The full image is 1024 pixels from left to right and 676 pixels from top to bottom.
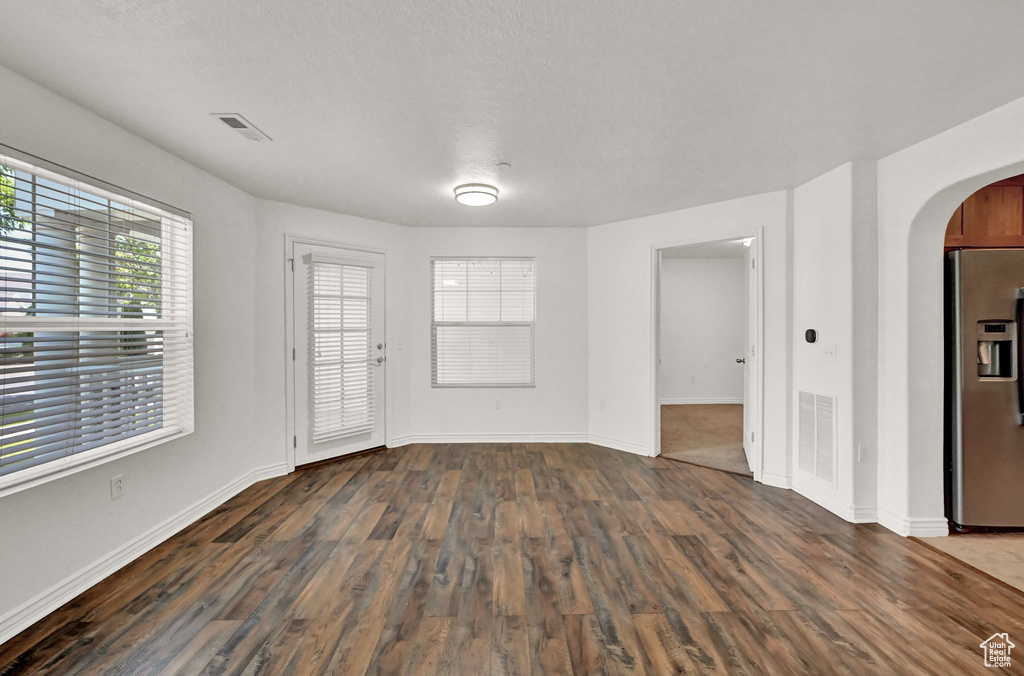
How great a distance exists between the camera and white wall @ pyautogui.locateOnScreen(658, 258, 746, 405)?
7328 mm

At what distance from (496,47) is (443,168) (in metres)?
1.40

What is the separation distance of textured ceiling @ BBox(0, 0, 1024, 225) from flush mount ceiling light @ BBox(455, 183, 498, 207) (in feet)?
0.80

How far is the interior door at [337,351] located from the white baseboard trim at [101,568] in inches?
33.2

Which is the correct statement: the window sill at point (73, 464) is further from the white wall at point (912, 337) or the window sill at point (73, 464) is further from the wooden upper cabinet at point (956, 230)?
the wooden upper cabinet at point (956, 230)

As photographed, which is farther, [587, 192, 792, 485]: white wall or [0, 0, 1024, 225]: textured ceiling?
[587, 192, 792, 485]: white wall

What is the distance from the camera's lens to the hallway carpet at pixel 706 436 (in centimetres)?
434

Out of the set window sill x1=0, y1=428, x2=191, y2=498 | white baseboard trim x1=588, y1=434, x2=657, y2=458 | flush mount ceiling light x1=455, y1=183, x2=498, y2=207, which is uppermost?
flush mount ceiling light x1=455, y1=183, x2=498, y2=207

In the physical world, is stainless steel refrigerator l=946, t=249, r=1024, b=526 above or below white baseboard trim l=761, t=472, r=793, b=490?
above

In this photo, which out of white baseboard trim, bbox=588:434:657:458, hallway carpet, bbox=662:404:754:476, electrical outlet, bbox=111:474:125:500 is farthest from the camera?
white baseboard trim, bbox=588:434:657:458

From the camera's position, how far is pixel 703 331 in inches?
290

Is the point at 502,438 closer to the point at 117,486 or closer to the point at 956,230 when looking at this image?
the point at 117,486

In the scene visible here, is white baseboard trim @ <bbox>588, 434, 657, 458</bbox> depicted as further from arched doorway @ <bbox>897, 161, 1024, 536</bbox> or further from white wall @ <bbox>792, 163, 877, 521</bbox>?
arched doorway @ <bbox>897, 161, 1024, 536</bbox>

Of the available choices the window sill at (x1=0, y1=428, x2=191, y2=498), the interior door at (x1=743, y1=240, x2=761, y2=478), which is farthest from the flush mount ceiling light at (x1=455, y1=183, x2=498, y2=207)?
the window sill at (x1=0, y1=428, x2=191, y2=498)

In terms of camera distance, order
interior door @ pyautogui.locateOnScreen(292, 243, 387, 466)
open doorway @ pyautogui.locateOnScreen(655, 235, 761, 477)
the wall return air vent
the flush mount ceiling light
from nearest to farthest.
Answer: the wall return air vent, the flush mount ceiling light, interior door @ pyautogui.locateOnScreen(292, 243, 387, 466), open doorway @ pyautogui.locateOnScreen(655, 235, 761, 477)
